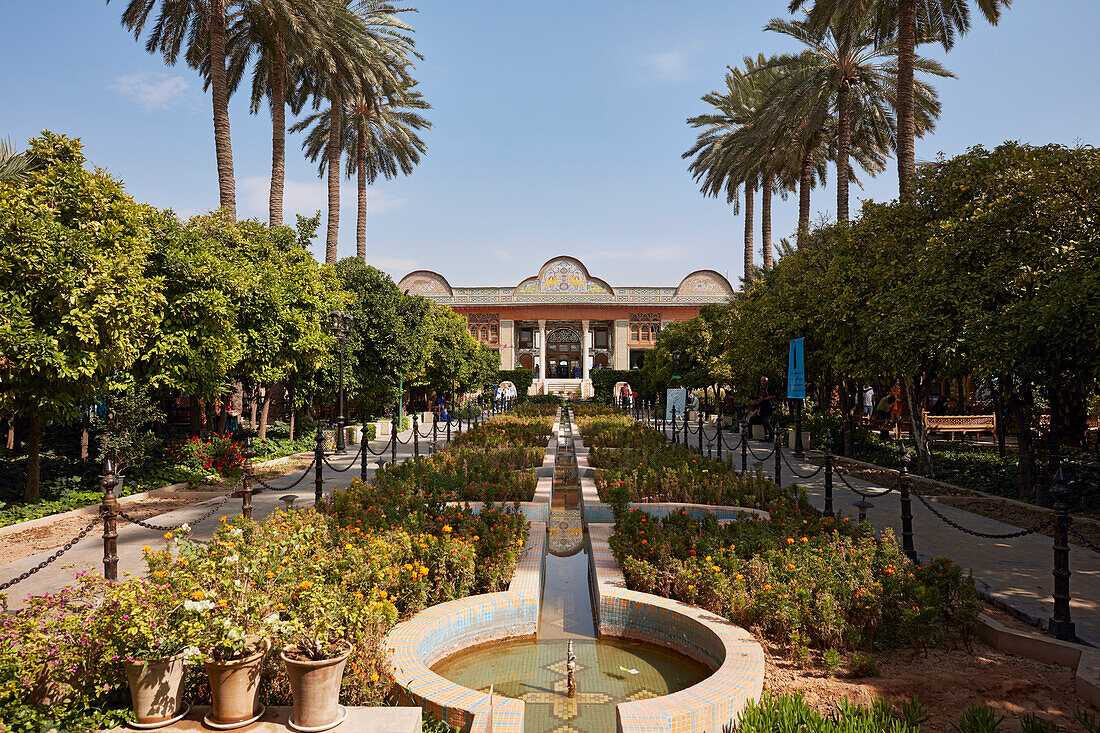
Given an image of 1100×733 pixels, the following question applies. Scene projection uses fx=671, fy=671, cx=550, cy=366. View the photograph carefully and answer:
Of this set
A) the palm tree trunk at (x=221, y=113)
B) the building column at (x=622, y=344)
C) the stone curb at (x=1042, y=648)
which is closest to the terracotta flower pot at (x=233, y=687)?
the stone curb at (x=1042, y=648)

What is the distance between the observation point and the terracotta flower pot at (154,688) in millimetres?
3090

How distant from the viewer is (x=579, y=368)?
7219 centimetres

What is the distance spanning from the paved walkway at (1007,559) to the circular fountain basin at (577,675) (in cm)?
285

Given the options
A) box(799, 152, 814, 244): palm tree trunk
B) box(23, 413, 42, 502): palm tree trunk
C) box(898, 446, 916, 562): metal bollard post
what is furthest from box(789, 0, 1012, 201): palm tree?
box(23, 413, 42, 502): palm tree trunk

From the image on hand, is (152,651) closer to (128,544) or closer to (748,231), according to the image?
(128,544)

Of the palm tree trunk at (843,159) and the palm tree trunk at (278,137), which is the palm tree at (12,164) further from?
the palm tree trunk at (843,159)

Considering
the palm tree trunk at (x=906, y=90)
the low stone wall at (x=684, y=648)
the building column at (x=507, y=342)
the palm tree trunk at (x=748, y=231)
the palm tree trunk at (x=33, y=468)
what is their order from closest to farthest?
the low stone wall at (x=684, y=648)
the palm tree trunk at (x=33, y=468)
the palm tree trunk at (x=906, y=90)
the palm tree trunk at (x=748, y=231)
the building column at (x=507, y=342)

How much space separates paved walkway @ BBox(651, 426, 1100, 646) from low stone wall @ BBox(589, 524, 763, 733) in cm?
255

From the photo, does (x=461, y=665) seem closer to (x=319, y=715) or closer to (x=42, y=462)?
(x=319, y=715)

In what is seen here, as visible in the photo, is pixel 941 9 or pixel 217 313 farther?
pixel 941 9

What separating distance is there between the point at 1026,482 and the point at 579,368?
204 ft

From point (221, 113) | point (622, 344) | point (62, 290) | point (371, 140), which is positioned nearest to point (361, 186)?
point (371, 140)

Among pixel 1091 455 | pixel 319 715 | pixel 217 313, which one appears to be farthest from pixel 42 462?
pixel 1091 455

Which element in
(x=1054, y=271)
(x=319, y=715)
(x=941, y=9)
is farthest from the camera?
(x=941, y=9)
